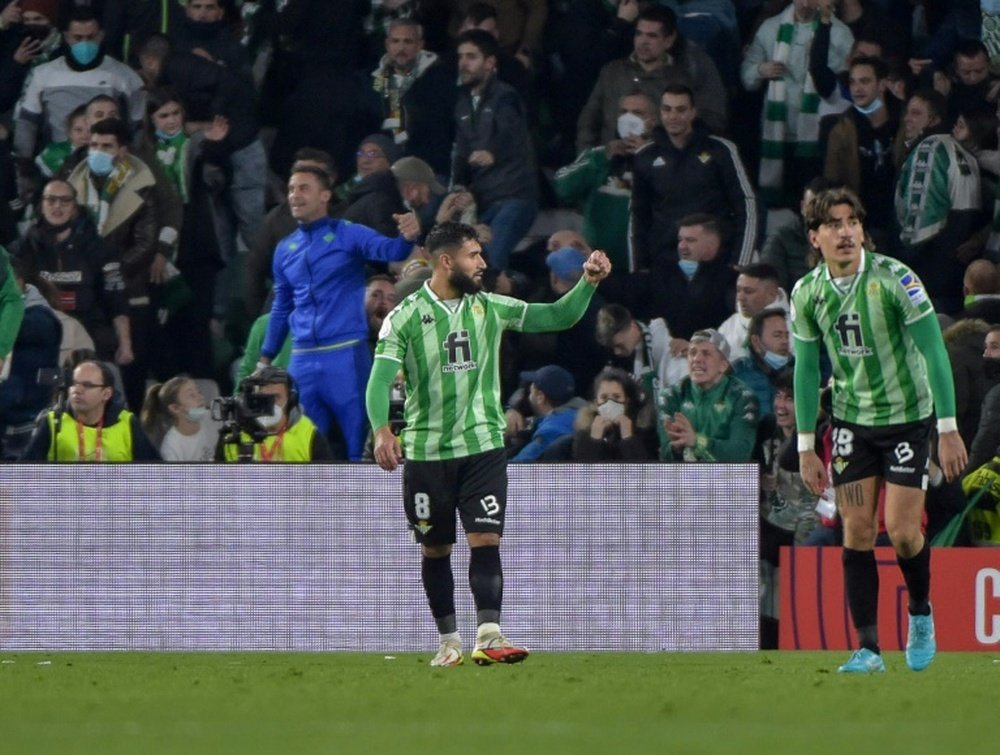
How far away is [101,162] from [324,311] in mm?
2176

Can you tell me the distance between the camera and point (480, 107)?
48.8ft

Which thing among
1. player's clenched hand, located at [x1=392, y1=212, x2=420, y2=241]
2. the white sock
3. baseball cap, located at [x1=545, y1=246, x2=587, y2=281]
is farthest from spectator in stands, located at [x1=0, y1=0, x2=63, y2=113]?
the white sock

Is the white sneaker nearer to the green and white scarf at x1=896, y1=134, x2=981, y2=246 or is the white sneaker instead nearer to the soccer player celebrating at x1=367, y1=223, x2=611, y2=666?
the soccer player celebrating at x1=367, y1=223, x2=611, y2=666

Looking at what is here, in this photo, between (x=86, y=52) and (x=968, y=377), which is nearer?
(x=968, y=377)

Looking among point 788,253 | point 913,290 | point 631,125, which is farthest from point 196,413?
point 913,290

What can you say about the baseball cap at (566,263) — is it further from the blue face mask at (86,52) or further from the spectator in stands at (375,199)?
the blue face mask at (86,52)

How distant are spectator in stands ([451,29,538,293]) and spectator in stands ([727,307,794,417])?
6.74 ft

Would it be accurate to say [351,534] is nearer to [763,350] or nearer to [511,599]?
[511,599]

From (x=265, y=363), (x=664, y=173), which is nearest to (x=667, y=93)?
(x=664, y=173)

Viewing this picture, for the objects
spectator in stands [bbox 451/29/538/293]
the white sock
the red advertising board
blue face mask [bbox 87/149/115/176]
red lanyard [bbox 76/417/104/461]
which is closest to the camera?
the white sock

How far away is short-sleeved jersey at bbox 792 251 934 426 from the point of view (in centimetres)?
900

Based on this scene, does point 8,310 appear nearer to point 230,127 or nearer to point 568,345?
point 230,127

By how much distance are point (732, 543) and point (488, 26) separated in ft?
17.3

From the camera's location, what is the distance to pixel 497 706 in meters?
7.46
